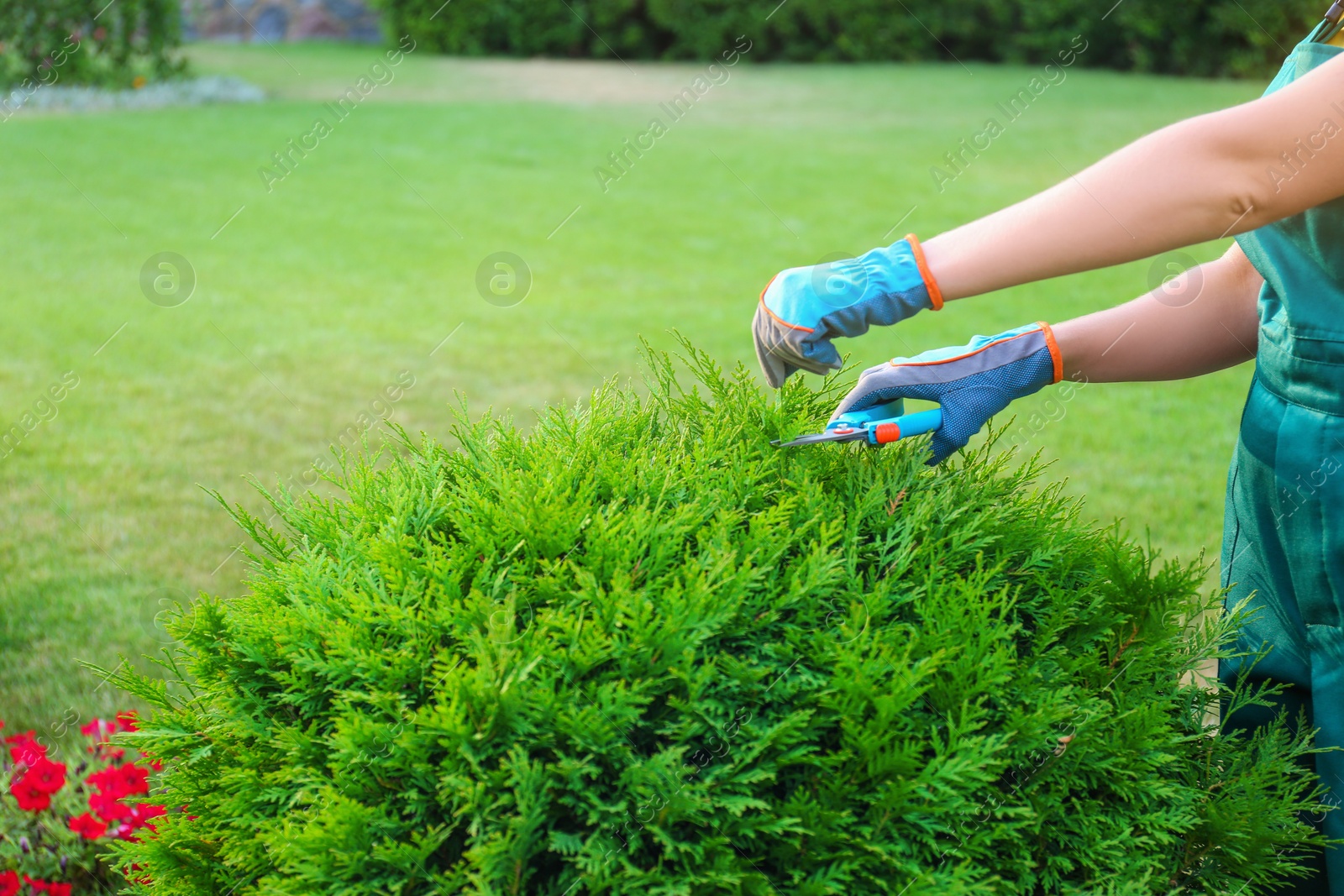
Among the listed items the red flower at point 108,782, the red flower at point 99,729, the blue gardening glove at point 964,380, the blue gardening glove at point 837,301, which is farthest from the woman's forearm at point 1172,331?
the red flower at point 99,729

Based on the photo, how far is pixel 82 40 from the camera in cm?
1543

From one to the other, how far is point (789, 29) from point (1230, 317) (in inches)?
886

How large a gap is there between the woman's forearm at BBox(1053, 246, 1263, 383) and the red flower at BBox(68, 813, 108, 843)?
2.65m

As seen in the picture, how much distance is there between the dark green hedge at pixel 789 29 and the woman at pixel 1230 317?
21.9 meters

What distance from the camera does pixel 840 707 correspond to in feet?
4.62

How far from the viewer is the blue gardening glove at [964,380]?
1.87 metres

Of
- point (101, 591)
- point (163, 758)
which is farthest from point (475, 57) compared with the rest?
point (163, 758)

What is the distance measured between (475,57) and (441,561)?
75.7 ft

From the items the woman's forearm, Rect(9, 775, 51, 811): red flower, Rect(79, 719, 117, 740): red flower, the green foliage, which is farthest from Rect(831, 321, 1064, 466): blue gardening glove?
the green foliage

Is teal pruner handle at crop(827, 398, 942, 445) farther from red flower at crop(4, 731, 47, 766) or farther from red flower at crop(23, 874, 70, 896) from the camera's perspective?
red flower at crop(4, 731, 47, 766)

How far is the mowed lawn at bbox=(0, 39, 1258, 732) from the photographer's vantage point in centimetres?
480

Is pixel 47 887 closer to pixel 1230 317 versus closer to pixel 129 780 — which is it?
pixel 129 780

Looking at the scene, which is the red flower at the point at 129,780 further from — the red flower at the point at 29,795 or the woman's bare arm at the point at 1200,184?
the woman's bare arm at the point at 1200,184

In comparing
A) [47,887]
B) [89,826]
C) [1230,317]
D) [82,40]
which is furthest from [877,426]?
[82,40]
